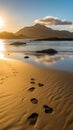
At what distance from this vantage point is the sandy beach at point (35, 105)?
6.56 metres

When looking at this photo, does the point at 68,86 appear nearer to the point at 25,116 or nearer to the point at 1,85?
the point at 1,85

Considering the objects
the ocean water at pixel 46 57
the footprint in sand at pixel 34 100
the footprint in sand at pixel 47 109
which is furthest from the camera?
the ocean water at pixel 46 57

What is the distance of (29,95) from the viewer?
30.7ft

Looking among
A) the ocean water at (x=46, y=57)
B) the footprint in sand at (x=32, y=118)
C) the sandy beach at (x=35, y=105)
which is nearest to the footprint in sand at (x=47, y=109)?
the sandy beach at (x=35, y=105)

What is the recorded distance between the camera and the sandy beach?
6.56 metres

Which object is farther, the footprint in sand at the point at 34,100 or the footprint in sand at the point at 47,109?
the footprint in sand at the point at 34,100

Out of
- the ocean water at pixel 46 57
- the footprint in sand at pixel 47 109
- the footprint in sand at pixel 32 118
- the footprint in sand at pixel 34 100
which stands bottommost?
the ocean water at pixel 46 57

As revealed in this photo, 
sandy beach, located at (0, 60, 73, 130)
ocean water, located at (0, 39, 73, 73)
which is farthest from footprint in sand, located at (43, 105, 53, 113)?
ocean water, located at (0, 39, 73, 73)

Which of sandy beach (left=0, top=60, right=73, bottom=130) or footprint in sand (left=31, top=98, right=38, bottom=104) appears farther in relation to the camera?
footprint in sand (left=31, top=98, right=38, bottom=104)

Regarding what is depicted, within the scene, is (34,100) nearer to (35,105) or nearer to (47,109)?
(35,105)

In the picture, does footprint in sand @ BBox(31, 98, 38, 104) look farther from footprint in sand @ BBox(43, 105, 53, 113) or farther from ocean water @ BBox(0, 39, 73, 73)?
ocean water @ BBox(0, 39, 73, 73)

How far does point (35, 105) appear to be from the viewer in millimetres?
8102

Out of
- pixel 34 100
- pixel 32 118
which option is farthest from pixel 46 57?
pixel 32 118

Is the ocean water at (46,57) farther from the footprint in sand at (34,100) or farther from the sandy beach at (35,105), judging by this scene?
the footprint in sand at (34,100)
